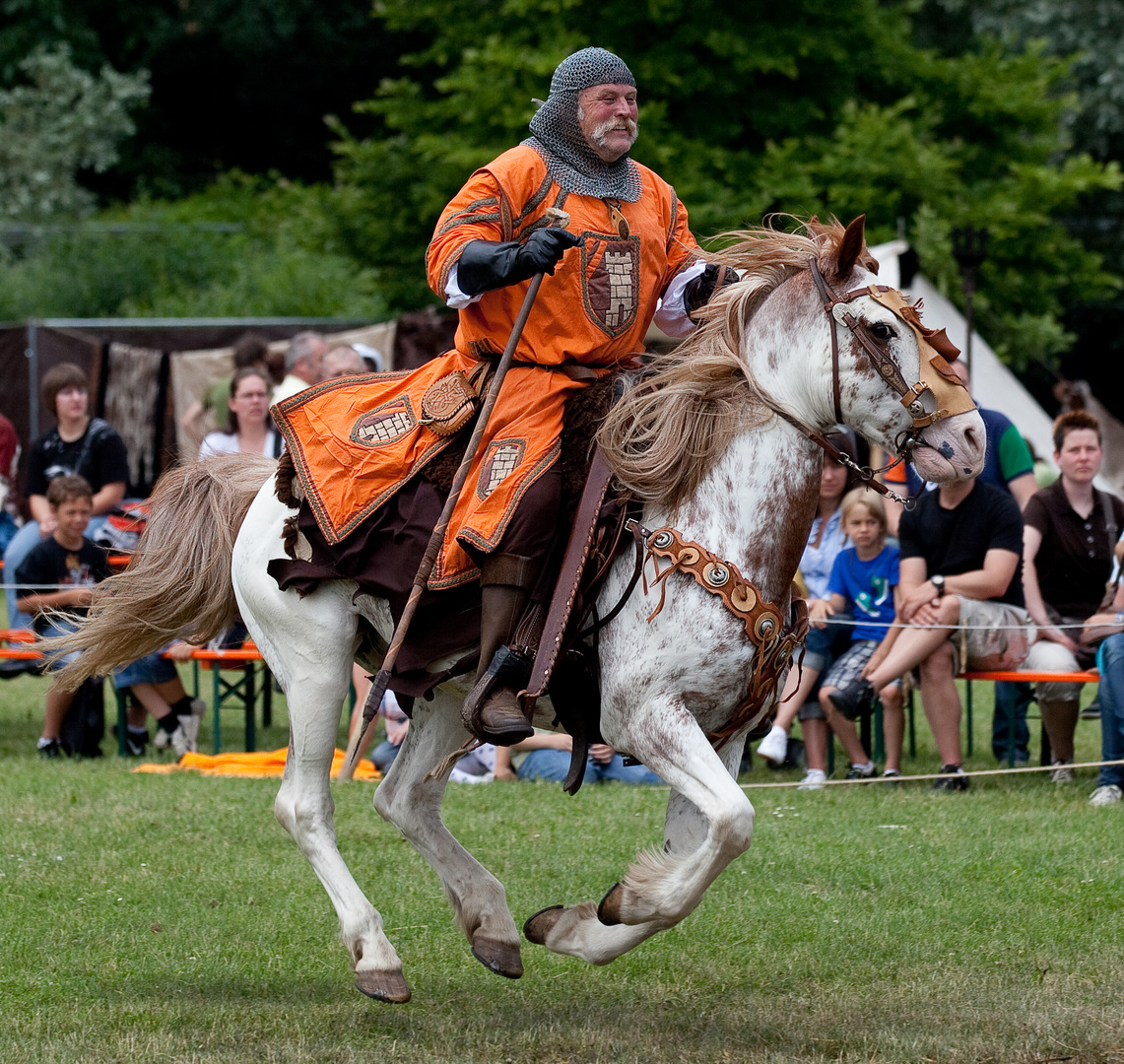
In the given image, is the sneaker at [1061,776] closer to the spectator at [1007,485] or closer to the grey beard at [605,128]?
the spectator at [1007,485]

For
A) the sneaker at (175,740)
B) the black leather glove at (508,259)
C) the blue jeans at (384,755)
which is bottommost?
the sneaker at (175,740)

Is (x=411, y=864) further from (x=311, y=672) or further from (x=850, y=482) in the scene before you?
(x=850, y=482)

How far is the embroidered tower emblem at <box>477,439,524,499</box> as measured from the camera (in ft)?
14.9

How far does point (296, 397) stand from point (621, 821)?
3068 mm

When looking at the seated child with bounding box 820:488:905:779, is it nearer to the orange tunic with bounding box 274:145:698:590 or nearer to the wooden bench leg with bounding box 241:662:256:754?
the wooden bench leg with bounding box 241:662:256:754

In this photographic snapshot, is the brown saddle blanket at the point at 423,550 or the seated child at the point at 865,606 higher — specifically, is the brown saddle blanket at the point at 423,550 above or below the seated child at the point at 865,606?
above

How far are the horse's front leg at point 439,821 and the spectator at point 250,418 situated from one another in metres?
4.28

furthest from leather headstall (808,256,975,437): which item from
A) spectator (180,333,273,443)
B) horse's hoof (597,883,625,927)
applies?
spectator (180,333,273,443)

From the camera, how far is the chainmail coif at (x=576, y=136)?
4633 millimetres

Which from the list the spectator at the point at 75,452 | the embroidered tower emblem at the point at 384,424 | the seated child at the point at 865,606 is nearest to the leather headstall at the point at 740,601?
the embroidered tower emblem at the point at 384,424

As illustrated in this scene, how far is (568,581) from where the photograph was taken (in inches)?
176

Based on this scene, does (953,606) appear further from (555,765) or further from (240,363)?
(240,363)

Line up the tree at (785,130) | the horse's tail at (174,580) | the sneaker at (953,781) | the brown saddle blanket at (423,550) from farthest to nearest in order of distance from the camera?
the tree at (785,130)
the sneaker at (953,781)
the horse's tail at (174,580)
the brown saddle blanket at (423,550)

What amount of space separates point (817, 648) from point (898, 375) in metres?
4.70
